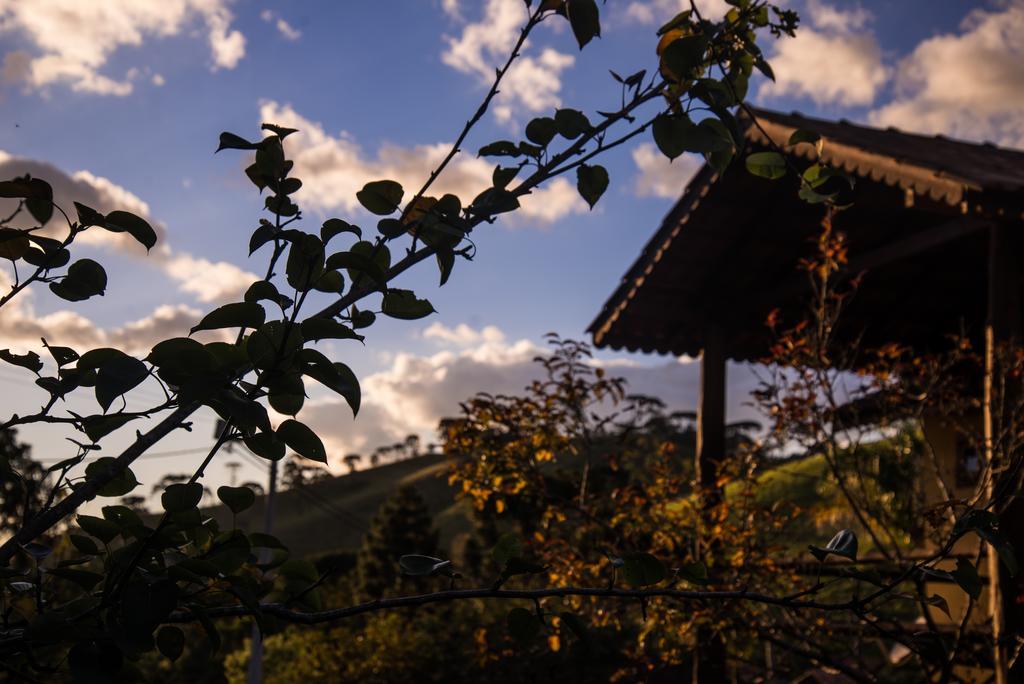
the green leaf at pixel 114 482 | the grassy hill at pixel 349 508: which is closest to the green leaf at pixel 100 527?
the green leaf at pixel 114 482

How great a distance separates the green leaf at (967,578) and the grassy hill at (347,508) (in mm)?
65995

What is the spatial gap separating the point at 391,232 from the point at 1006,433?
5.87 meters

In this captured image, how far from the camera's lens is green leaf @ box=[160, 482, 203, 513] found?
1.14 metres

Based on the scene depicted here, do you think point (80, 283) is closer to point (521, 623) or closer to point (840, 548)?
point (521, 623)

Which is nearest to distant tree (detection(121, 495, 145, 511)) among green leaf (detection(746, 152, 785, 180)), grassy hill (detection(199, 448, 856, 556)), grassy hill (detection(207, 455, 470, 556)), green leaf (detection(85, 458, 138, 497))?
green leaf (detection(85, 458, 138, 497))

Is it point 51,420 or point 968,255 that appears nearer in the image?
point 51,420

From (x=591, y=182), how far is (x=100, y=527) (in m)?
0.94

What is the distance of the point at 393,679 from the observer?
60.6ft

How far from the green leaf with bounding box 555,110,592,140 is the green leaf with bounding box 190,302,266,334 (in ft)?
1.84

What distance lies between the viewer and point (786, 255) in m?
9.39

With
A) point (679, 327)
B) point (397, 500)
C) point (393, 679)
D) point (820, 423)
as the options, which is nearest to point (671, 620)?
point (820, 423)

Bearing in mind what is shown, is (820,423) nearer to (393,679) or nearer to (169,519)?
(169,519)

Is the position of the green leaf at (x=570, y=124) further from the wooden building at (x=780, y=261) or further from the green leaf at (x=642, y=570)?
the wooden building at (x=780, y=261)

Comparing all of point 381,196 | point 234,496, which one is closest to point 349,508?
point 234,496
